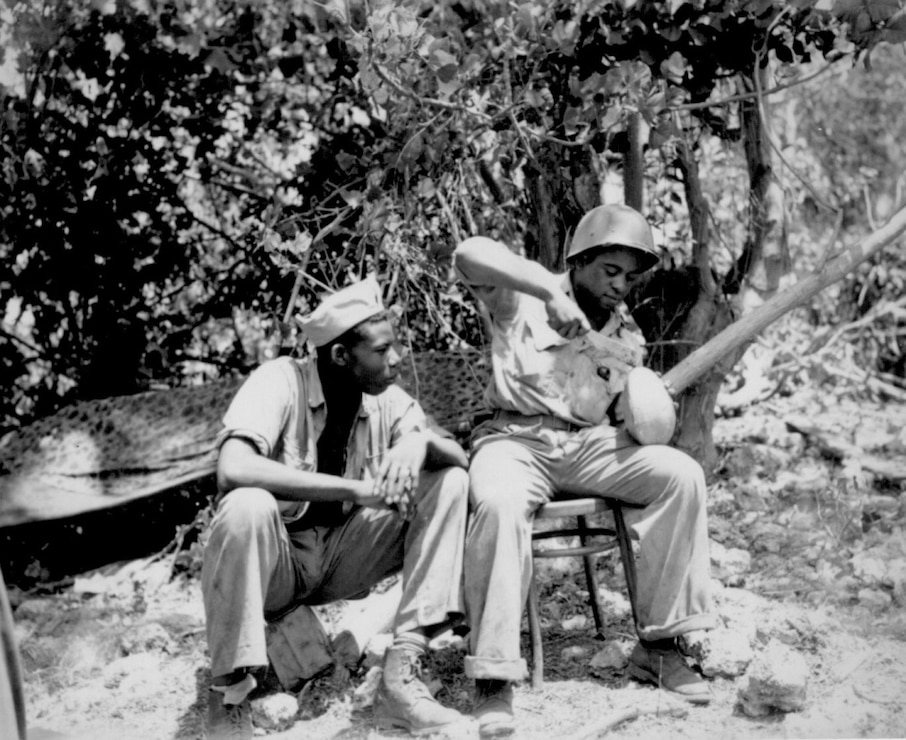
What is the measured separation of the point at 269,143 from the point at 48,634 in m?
2.94

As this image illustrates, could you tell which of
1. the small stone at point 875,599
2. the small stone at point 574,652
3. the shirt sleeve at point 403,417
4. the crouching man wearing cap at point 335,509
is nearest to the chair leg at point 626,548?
the small stone at point 574,652

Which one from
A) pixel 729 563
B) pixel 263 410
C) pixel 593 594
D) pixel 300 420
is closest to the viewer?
pixel 263 410

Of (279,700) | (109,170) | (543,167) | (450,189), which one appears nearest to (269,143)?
(109,170)

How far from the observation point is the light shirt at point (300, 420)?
3.69 m

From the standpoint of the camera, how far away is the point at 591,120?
473 cm

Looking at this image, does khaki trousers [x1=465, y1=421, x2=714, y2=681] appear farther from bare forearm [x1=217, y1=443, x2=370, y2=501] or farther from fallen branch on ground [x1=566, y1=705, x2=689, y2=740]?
bare forearm [x1=217, y1=443, x2=370, y2=501]

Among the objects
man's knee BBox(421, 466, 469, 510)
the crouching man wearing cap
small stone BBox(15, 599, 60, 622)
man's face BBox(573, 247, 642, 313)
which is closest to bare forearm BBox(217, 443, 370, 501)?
the crouching man wearing cap

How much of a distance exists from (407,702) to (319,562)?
0.61 m

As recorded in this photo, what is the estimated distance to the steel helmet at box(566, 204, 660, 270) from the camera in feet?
14.0

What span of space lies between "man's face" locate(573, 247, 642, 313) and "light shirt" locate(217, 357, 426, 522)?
2.74 feet

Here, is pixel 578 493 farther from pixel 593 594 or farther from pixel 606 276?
pixel 606 276

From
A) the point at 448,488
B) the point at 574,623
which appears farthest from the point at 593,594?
the point at 448,488

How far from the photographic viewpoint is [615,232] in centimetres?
427

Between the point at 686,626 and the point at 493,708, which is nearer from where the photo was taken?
the point at 493,708
